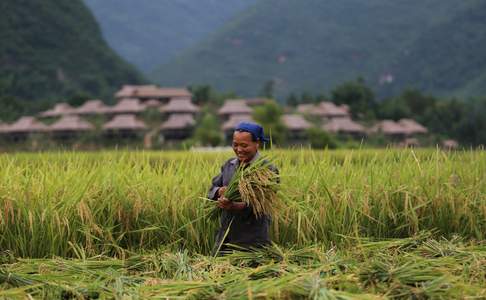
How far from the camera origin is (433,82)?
236ft

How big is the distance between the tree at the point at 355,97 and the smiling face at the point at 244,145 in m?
50.2

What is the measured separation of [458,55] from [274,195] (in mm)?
73335

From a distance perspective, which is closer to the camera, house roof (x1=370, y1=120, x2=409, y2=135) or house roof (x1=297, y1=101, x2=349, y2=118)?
house roof (x1=370, y1=120, x2=409, y2=135)

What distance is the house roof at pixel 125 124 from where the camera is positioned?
138ft

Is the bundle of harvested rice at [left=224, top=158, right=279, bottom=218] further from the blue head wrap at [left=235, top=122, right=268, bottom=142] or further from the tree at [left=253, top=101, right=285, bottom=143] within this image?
the tree at [left=253, top=101, right=285, bottom=143]

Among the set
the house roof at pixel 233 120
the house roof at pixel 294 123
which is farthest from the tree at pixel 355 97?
the house roof at pixel 233 120

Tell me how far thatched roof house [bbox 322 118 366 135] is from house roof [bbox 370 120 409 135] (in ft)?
4.84

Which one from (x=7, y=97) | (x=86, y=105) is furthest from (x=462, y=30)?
(x=7, y=97)

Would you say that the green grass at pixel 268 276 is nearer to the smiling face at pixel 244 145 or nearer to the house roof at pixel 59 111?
the smiling face at pixel 244 145

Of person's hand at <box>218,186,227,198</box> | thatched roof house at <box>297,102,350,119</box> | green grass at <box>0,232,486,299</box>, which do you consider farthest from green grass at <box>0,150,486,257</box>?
thatched roof house at <box>297,102,350,119</box>

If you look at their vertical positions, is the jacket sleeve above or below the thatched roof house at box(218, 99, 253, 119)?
below

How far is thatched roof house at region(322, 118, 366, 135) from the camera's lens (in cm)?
4361

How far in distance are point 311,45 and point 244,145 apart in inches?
3868

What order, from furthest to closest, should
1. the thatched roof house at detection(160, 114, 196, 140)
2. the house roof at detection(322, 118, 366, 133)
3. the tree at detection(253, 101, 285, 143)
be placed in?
the thatched roof house at detection(160, 114, 196, 140)
the house roof at detection(322, 118, 366, 133)
the tree at detection(253, 101, 285, 143)
